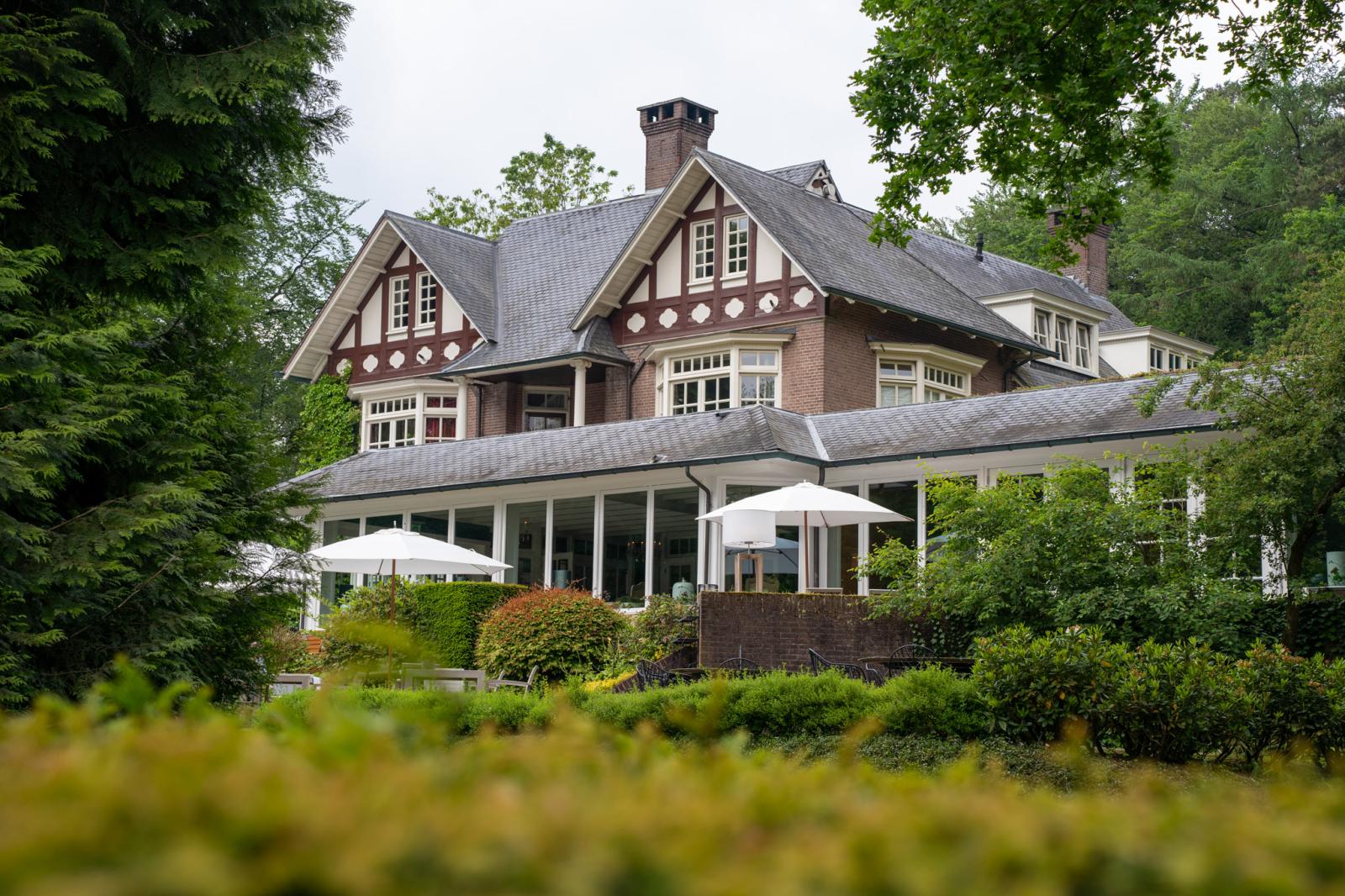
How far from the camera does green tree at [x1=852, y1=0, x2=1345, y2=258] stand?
47.1 ft

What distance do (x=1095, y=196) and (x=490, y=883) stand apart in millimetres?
15920

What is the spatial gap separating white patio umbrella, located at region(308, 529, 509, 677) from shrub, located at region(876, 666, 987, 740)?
28.2 feet

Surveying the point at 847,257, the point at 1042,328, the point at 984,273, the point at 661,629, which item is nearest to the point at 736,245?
the point at 847,257

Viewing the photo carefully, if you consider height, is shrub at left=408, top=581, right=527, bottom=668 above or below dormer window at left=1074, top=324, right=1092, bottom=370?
below

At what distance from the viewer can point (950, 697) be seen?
37.6 feet

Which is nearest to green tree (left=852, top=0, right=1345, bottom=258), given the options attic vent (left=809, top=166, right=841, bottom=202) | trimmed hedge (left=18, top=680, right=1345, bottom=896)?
trimmed hedge (left=18, top=680, right=1345, bottom=896)

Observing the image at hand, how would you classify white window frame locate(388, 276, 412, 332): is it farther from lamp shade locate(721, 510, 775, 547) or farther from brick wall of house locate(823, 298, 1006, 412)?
lamp shade locate(721, 510, 775, 547)

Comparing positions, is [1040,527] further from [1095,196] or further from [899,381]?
[899,381]

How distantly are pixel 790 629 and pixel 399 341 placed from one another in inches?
716

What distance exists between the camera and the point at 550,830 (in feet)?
4.32

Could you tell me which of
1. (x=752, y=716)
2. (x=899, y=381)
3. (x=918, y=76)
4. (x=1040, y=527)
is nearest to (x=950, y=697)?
(x=752, y=716)

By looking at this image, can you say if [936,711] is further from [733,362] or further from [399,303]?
[399,303]

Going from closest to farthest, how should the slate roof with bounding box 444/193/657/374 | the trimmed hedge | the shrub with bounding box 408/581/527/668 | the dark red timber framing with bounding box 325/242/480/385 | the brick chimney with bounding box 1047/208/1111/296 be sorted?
the trimmed hedge → the shrub with bounding box 408/581/527/668 → the slate roof with bounding box 444/193/657/374 → the dark red timber framing with bounding box 325/242/480/385 → the brick chimney with bounding box 1047/208/1111/296

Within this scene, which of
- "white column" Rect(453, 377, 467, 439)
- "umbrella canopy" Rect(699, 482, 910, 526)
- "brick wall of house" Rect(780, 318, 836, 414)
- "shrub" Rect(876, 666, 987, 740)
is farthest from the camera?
"white column" Rect(453, 377, 467, 439)
